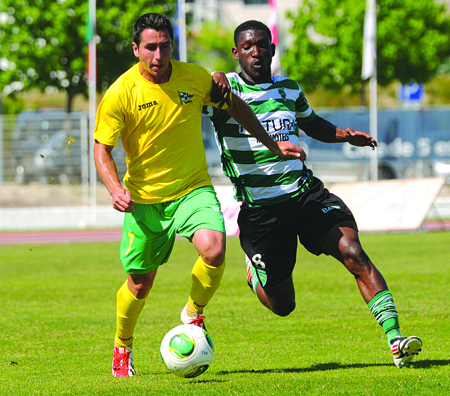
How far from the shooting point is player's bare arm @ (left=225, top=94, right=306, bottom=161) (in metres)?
5.80

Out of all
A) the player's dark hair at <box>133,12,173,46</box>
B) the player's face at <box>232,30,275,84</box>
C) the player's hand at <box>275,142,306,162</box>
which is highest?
the player's dark hair at <box>133,12,173,46</box>

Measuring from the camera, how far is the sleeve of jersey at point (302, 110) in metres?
6.43

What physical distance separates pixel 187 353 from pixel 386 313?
1.40m

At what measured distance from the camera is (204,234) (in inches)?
213

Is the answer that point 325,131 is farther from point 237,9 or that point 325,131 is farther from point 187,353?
Answer: point 237,9

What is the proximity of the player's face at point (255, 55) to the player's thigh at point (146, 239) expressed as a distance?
137 cm

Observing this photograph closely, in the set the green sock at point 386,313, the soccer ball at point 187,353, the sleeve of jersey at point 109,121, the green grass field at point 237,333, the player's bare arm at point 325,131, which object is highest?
the sleeve of jersey at point 109,121

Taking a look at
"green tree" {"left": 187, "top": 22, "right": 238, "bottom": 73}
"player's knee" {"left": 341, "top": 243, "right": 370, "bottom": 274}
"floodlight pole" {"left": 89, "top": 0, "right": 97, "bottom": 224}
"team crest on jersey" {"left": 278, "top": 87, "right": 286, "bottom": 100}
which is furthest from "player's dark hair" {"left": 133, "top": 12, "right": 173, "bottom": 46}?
"green tree" {"left": 187, "top": 22, "right": 238, "bottom": 73}

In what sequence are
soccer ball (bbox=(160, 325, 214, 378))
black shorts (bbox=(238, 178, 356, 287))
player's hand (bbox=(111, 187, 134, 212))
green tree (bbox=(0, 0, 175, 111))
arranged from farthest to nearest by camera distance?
green tree (bbox=(0, 0, 175, 111)) → black shorts (bbox=(238, 178, 356, 287)) → soccer ball (bbox=(160, 325, 214, 378)) → player's hand (bbox=(111, 187, 134, 212))

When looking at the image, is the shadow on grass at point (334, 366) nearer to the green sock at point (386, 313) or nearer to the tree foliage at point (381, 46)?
the green sock at point (386, 313)

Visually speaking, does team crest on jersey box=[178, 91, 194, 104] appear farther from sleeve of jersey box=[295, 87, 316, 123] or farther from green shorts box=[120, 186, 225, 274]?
sleeve of jersey box=[295, 87, 316, 123]

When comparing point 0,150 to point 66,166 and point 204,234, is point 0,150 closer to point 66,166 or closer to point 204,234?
point 66,166

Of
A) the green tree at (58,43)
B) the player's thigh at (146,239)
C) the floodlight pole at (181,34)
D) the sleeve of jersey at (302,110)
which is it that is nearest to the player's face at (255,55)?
the sleeve of jersey at (302,110)

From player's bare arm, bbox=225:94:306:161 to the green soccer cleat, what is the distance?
1489 mm
